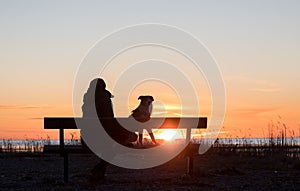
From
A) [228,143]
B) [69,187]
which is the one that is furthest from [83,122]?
[228,143]

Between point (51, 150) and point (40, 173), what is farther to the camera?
point (40, 173)

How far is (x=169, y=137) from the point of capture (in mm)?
15547

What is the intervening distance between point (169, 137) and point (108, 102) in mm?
3462

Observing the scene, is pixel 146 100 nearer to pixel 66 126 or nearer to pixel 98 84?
pixel 98 84

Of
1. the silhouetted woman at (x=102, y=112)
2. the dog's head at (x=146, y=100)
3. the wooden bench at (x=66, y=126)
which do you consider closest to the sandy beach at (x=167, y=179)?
the wooden bench at (x=66, y=126)

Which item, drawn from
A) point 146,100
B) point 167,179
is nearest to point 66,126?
point 146,100

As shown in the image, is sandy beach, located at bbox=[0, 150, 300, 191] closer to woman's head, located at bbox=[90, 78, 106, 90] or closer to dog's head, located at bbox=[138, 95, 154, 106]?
dog's head, located at bbox=[138, 95, 154, 106]

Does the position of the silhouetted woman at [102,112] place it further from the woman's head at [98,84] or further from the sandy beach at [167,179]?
the sandy beach at [167,179]

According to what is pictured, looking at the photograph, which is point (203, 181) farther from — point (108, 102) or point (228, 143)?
point (228, 143)

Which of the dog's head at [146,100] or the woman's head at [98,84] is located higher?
the woman's head at [98,84]

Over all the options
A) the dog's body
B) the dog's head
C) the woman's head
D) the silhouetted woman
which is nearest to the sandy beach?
the silhouetted woman

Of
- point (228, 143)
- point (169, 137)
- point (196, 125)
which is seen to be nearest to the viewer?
point (196, 125)

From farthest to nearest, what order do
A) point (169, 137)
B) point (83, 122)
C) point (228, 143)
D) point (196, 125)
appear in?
point (228, 143) < point (169, 137) < point (196, 125) < point (83, 122)

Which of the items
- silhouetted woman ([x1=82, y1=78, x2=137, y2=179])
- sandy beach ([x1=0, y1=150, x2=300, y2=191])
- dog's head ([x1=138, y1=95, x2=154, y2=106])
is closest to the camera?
sandy beach ([x1=0, y1=150, x2=300, y2=191])
